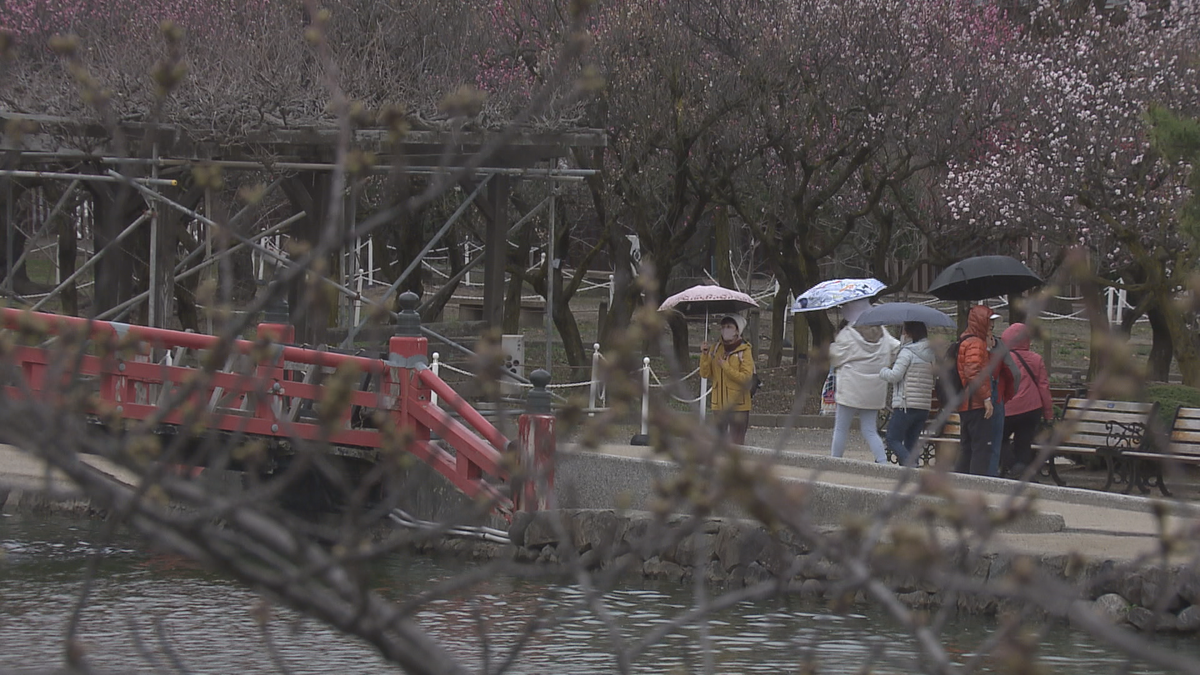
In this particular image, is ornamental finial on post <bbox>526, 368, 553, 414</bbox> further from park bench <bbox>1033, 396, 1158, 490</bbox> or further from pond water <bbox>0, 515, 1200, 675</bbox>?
park bench <bbox>1033, 396, 1158, 490</bbox>

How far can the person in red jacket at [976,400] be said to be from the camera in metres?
11.6

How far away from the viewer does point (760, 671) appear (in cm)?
886

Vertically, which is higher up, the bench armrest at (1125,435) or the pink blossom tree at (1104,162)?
the pink blossom tree at (1104,162)

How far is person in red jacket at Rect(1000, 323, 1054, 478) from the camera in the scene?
12.2m

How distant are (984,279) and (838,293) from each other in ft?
4.62

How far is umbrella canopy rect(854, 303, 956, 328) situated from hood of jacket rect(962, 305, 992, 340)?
39.6 inches

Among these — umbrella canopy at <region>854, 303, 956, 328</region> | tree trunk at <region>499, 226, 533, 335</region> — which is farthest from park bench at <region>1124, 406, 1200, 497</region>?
tree trunk at <region>499, 226, 533, 335</region>

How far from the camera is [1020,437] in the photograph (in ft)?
41.3

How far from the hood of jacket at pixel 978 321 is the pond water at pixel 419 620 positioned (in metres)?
2.38

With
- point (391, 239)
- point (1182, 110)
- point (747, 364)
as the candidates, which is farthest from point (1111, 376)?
point (391, 239)

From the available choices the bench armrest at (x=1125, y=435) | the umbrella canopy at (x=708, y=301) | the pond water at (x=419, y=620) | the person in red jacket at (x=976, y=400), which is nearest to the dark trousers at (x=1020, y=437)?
the person in red jacket at (x=976, y=400)

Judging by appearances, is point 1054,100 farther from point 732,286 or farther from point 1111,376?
point 1111,376

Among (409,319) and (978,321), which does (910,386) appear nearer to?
(978,321)

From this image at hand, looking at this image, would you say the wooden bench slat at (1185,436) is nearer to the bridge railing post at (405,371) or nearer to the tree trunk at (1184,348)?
the tree trunk at (1184,348)
